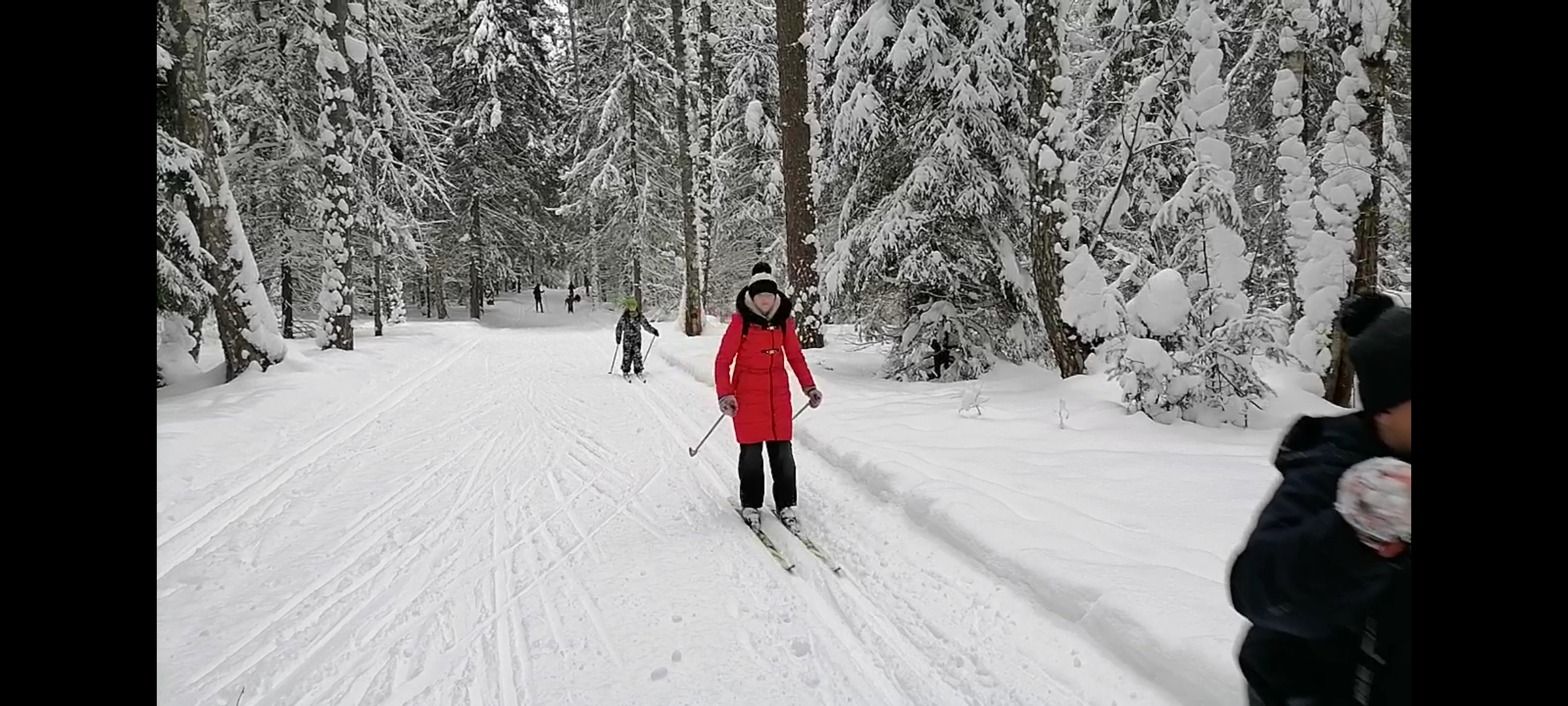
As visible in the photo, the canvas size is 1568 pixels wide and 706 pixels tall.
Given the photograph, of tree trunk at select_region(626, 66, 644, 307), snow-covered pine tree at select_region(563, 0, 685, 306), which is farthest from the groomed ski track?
snow-covered pine tree at select_region(563, 0, 685, 306)

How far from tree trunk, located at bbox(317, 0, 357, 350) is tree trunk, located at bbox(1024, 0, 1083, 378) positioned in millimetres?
14731

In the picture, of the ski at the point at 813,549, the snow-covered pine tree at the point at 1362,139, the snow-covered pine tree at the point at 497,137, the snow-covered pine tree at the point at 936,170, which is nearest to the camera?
the ski at the point at 813,549

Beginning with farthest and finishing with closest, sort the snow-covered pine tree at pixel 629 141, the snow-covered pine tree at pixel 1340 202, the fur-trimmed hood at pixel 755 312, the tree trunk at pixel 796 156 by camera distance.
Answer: the snow-covered pine tree at pixel 629 141
the tree trunk at pixel 796 156
the snow-covered pine tree at pixel 1340 202
the fur-trimmed hood at pixel 755 312

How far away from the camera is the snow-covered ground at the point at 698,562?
12.5 feet

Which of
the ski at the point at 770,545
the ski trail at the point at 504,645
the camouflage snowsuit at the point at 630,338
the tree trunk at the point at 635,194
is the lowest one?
the ski trail at the point at 504,645

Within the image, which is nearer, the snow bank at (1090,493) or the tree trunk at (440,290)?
the snow bank at (1090,493)

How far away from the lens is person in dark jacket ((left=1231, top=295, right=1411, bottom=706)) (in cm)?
142

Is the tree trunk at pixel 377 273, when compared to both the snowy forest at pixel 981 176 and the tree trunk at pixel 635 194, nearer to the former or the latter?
the snowy forest at pixel 981 176

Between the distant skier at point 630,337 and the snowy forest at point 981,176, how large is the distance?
339 centimetres

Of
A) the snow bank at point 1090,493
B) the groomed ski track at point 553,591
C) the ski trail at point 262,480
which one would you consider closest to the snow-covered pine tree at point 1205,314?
the snow bank at point 1090,493

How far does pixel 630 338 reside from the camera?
1620 centimetres

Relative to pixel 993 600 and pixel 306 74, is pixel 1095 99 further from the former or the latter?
pixel 306 74

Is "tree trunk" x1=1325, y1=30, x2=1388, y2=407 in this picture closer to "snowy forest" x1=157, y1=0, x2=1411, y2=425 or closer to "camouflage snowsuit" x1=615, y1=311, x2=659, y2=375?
"snowy forest" x1=157, y1=0, x2=1411, y2=425
